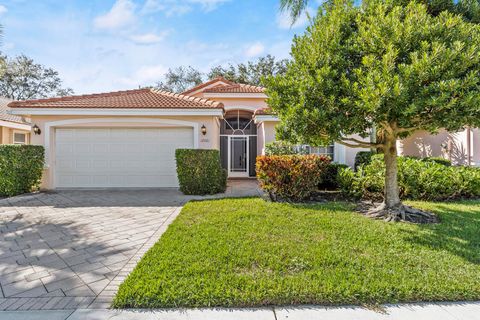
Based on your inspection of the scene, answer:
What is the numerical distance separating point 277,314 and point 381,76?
14.7 ft

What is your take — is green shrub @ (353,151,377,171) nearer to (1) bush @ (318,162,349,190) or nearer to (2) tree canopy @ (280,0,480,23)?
(1) bush @ (318,162,349,190)

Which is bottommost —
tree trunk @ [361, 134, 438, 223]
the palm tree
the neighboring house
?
tree trunk @ [361, 134, 438, 223]

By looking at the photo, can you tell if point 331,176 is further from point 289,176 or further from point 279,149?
point 289,176

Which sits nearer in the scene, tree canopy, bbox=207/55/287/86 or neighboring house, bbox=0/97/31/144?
neighboring house, bbox=0/97/31/144

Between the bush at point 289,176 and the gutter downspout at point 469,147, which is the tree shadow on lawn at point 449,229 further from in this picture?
the gutter downspout at point 469,147

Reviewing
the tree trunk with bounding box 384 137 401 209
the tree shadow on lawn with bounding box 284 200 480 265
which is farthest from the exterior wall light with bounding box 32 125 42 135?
the tree trunk with bounding box 384 137 401 209

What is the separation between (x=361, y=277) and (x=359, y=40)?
15.5 ft

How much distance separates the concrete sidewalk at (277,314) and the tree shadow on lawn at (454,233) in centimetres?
178

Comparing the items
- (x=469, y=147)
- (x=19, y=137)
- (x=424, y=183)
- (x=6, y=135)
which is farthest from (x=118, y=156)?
(x=469, y=147)

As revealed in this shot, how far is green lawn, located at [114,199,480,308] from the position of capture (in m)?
3.20

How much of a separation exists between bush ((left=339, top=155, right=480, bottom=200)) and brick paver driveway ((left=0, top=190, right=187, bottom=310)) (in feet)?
20.4

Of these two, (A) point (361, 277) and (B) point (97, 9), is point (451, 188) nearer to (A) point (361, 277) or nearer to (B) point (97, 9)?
(A) point (361, 277)

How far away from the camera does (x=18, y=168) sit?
966 cm

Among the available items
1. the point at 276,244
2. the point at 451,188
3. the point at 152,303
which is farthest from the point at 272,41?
the point at 152,303
